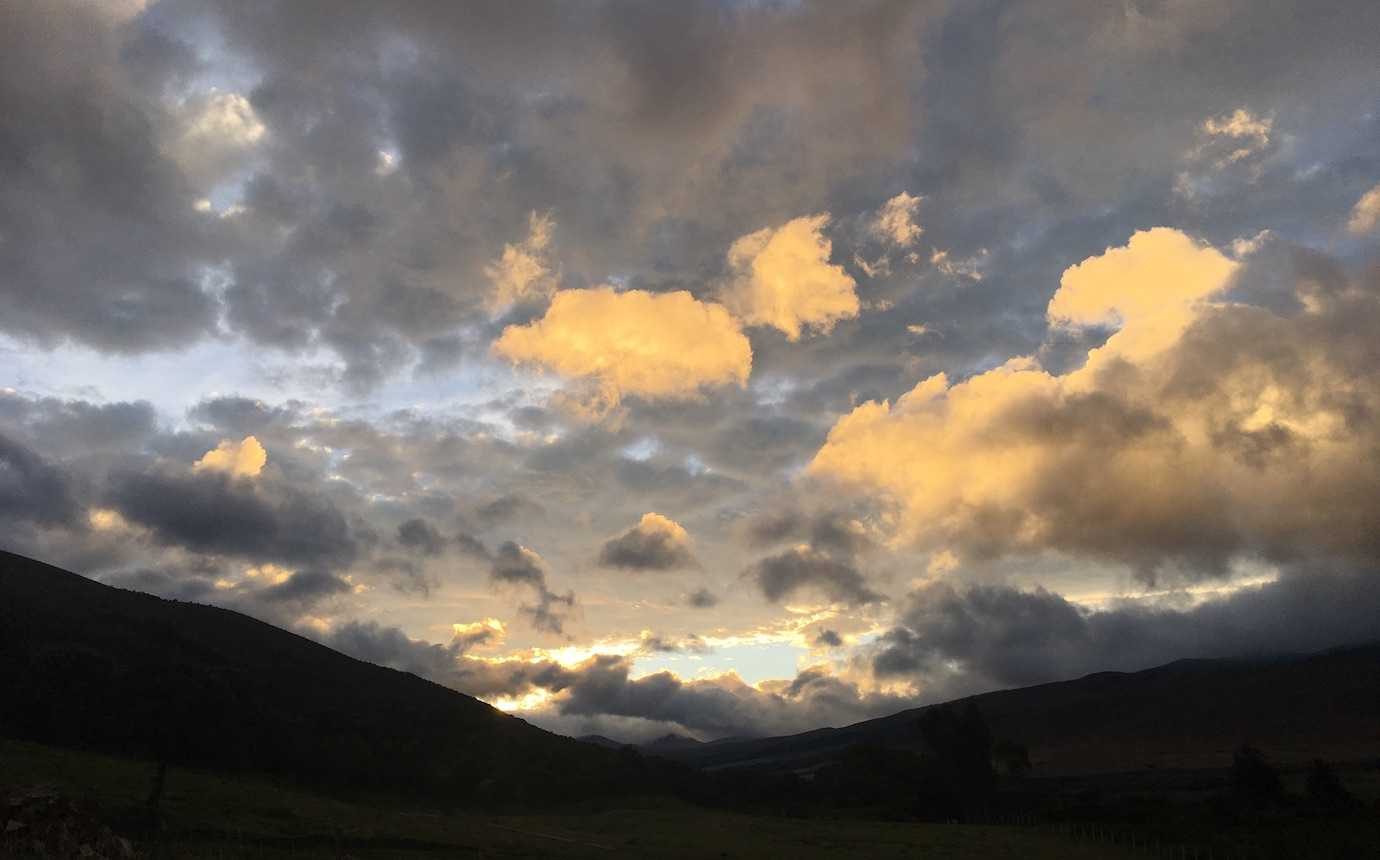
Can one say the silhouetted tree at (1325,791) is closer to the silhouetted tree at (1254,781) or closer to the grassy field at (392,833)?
the silhouetted tree at (1254,781)

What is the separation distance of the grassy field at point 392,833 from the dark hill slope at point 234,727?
715 cm

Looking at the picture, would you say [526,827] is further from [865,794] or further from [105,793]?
[865,794]

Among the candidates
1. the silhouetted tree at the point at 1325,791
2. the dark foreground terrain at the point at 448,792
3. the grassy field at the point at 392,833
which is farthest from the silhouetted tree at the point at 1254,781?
the grassy field at the point at 392,833

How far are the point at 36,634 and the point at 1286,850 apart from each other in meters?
210

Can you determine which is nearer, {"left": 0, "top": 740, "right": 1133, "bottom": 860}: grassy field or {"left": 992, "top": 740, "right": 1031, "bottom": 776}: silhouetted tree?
{"left": 0, "top": 740, "right": 1133, "bottom": 860}: grassy field

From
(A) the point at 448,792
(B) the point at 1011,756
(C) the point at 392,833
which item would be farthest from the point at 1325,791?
(A) the point at 448,792

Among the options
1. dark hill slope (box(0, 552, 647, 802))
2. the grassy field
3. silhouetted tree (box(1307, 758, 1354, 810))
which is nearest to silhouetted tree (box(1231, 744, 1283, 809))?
silhouetted tree (box(1307, 758, 1354, 810))

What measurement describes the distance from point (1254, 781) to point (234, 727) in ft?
484

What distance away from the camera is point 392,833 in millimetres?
72062

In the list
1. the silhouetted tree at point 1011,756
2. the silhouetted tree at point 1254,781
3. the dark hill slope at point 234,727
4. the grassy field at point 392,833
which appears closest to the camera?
the grassy field at point 392,833

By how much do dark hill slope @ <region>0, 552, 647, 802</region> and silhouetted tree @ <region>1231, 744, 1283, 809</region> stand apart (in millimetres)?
97673

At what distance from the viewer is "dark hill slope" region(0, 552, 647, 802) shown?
352ft

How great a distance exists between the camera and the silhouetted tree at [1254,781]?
133 meters

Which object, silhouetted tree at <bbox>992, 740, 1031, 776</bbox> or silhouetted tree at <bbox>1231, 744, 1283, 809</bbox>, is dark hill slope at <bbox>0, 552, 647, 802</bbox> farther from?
silhouetted tree at <bbox>1231, 744, 1283, 809</bbox>
